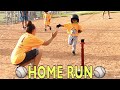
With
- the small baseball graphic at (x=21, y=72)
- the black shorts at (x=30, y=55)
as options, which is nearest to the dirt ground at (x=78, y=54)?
the small baseball graphic at (x=21, y=72)

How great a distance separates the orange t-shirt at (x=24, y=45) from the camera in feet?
23.1

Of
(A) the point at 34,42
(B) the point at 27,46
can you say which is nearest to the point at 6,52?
(B) the point at 27,46

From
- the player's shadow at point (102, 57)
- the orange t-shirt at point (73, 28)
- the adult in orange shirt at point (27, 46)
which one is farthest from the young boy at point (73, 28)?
the adult in orange shirt at point (27, 46)

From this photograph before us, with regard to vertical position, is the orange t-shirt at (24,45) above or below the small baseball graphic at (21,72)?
above

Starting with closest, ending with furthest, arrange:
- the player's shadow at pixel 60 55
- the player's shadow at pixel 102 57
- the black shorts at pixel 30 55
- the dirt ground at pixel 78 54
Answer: the black shorts at pixel 30 55 < the dirt ground at pixel 78 54 < the player's shadow at pixel 102 57 < the player's shadow at pixel 60 55

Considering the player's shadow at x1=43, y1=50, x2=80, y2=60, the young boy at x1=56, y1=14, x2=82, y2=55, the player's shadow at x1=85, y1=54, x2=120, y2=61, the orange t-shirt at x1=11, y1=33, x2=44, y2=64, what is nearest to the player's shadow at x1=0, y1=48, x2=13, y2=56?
the player's shadow at x1=43, y1=50, x2=80, y2=60

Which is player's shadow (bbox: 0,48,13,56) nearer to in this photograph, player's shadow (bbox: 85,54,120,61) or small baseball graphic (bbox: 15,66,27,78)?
player's shadow (bbox: 85,54,120,61)

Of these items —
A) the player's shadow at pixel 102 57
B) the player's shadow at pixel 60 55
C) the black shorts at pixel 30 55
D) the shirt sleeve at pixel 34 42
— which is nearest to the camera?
the shirt sleeve at pixel 34 42

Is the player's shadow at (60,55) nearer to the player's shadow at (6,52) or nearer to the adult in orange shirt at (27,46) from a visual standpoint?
the player's shadow at (6,52)

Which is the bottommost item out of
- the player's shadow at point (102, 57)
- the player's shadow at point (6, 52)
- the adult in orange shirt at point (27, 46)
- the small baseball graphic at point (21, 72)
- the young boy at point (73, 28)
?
the small baseball graphic at point (21, 72)

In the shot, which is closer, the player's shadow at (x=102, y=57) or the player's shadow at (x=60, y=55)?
the player's shadow at (x=102, y=57)

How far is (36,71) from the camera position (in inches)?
300

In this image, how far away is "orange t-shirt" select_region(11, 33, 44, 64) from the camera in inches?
277

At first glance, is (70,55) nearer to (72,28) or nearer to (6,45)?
(72,28)
